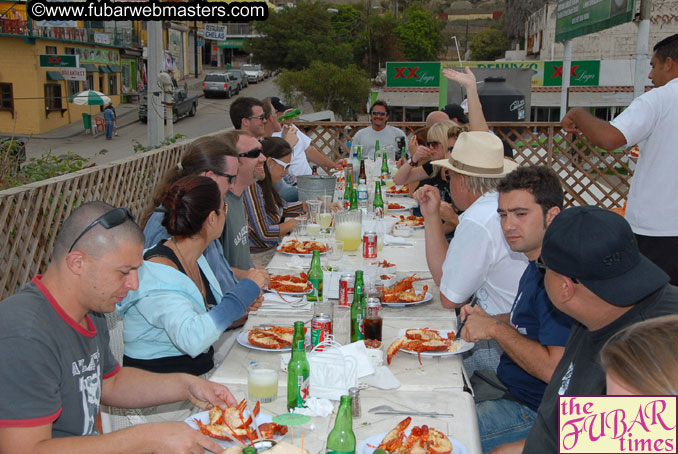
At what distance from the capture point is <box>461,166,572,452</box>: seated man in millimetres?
2420

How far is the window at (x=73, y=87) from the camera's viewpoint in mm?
29209

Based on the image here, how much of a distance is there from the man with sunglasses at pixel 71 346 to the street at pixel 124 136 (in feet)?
56.3

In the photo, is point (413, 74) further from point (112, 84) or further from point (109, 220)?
point (109, 220)

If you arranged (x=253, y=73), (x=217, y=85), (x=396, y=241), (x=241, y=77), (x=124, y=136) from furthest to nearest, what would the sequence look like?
(x=253, y=73)
(x=241, y=77)
(x=217, y=85)
(x=124, y=136)
(x=396, y=241)

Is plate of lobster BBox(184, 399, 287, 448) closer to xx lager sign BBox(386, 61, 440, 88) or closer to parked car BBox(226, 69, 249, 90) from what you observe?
xx lager sign BBox(386, 61, 440, 88)

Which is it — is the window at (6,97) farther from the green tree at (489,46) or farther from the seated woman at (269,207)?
the green tree at (489,46)

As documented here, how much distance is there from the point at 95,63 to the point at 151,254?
3318 cm

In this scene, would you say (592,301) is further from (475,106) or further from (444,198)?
(444,198)

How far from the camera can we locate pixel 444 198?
6270 millimetres

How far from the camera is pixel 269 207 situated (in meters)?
5.23

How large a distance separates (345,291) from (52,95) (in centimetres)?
2775

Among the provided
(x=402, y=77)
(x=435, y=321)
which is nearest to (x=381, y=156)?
(x=435, y=321)

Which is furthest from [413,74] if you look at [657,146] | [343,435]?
[343,435]

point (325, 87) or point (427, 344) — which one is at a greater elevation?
point (325, 87)
